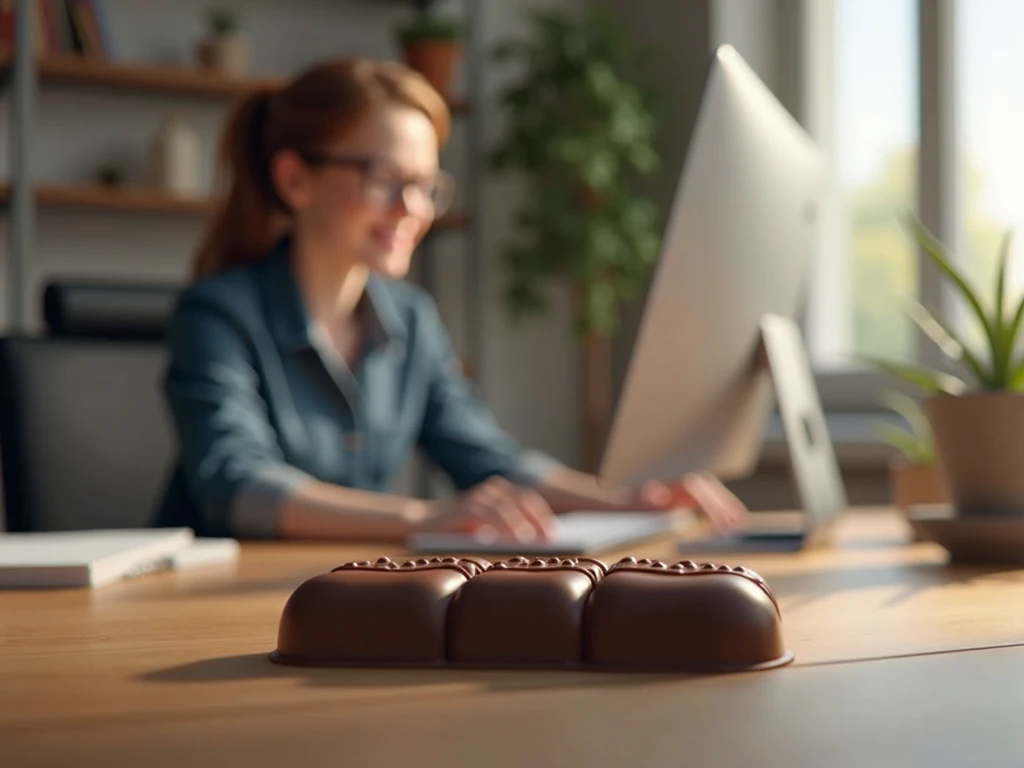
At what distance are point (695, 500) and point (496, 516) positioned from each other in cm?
40

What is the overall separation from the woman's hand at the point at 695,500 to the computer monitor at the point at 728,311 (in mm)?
153

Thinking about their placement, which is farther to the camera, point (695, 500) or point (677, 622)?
point (695, 500)

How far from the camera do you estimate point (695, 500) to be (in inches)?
64.7

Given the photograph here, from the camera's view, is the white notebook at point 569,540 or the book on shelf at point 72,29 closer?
the white notebook at point 569,540

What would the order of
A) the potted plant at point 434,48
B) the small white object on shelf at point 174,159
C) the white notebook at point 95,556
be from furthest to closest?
1. the potted plant at point 434,48
2. the small white object on shelf at point 174,159
3. the white notebook at point 95,556

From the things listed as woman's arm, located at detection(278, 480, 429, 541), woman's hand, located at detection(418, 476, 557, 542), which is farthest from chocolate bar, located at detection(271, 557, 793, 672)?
woman's arm, located at detection(278, 480, 429, 541)

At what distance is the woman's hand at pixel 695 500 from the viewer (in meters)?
1.59

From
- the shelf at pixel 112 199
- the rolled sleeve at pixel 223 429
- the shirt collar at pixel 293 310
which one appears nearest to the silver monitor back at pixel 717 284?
the rolled sleeve at pixel 223 429

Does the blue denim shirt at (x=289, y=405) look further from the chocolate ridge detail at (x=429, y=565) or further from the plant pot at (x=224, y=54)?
the plant pot at (x=224, y=54)

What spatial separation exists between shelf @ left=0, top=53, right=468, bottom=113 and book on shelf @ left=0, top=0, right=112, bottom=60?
0.05m

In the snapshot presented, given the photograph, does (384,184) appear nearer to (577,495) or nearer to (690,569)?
(577,495)

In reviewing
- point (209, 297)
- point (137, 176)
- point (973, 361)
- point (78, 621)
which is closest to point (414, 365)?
point (209, 297)

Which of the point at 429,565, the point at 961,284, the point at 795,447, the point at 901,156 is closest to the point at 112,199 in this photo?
the point at 901,156

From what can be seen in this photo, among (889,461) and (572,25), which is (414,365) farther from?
(572,25)
